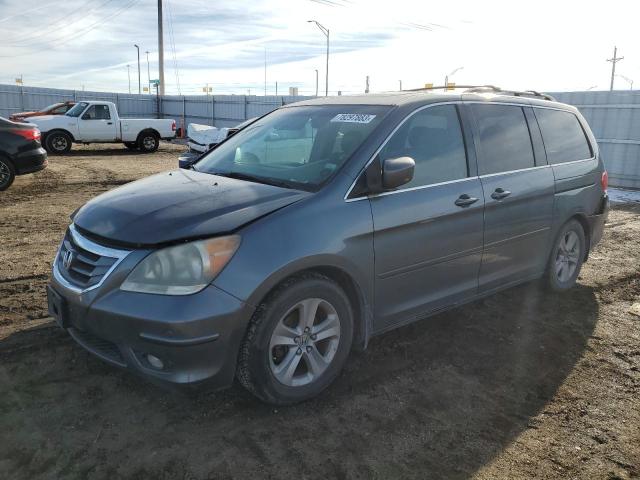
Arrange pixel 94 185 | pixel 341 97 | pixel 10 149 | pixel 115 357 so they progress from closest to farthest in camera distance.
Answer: pixel 115 357, pixel 341 97, pixel 10 149, pixel 94 185

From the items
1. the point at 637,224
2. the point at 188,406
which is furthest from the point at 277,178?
the point at 637,224

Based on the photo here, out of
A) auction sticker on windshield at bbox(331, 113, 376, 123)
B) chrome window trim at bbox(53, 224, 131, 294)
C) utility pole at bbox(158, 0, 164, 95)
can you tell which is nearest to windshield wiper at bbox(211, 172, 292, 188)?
auction sticker on windshield at bbox(331, 113, 376, 123)

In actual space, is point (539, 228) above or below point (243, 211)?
below

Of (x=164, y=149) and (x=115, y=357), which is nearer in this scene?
(x=115, y=357)

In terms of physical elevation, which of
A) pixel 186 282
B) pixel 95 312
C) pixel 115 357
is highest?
pixel 186 282

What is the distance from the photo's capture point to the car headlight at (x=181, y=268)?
2.73 m

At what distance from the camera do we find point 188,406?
10.4ft

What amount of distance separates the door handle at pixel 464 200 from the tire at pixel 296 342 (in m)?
1.14

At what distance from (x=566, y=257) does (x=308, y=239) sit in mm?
3267

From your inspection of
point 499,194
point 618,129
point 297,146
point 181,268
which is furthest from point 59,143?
point 181,268

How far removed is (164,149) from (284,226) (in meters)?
20.9

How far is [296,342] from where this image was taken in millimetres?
3111

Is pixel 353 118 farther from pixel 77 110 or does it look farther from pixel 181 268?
pixel 77 110

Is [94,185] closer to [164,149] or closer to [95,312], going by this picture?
[95,312]
